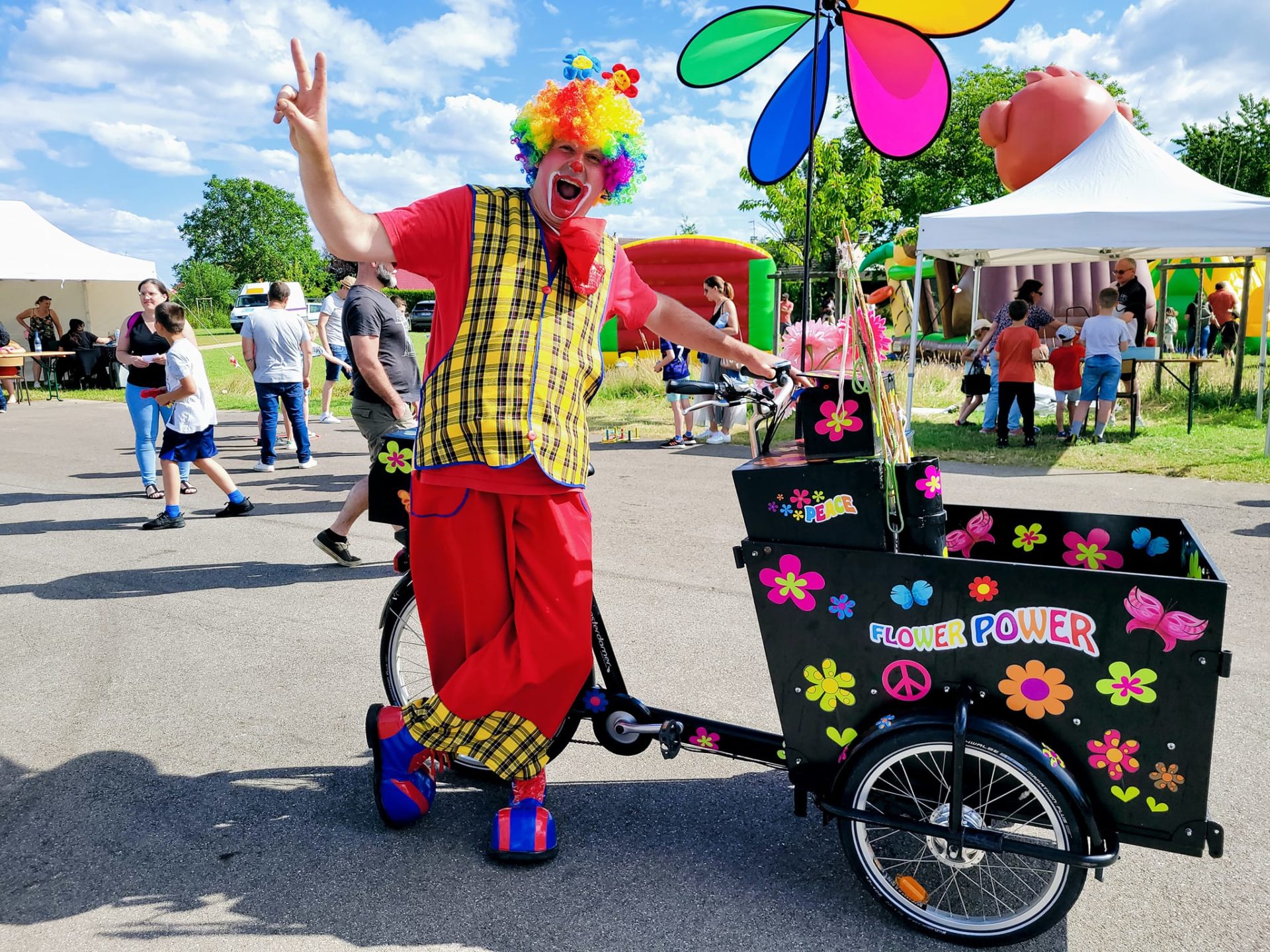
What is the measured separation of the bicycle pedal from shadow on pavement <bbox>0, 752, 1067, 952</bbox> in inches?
10.6

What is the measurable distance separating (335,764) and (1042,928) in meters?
2.24

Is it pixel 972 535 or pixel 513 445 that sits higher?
pixel 513 445

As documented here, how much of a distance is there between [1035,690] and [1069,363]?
839 cm

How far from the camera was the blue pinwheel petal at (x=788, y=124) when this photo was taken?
2875 millimetres

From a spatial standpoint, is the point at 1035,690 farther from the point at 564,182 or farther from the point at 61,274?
the point at 61,274

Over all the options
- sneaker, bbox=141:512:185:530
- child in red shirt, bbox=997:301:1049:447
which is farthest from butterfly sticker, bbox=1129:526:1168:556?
child in red shirt, bbox=997:301:1049:447

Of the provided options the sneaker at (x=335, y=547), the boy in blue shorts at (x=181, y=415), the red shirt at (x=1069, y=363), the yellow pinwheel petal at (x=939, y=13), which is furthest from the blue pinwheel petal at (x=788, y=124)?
the red shirt at (x=1069, y=363)

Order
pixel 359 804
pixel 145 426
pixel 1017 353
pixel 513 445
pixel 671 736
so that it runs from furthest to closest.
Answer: pixel 1017 353
pixel 145 426
pixel 359 804
pixel 671 736
pixel 513 445

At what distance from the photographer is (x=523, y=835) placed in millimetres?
2602

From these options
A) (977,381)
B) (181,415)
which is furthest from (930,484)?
(977,381)

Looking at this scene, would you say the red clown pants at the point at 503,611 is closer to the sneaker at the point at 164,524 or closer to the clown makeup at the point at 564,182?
the clown makeup at the point at 564,182

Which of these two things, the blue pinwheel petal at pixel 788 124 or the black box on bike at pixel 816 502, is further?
the blue pinwheel petal at pixel 788 124

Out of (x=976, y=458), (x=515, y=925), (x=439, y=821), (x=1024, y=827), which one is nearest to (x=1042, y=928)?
(x=1024, y=827)

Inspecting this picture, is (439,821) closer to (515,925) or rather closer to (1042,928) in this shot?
(515,925)
